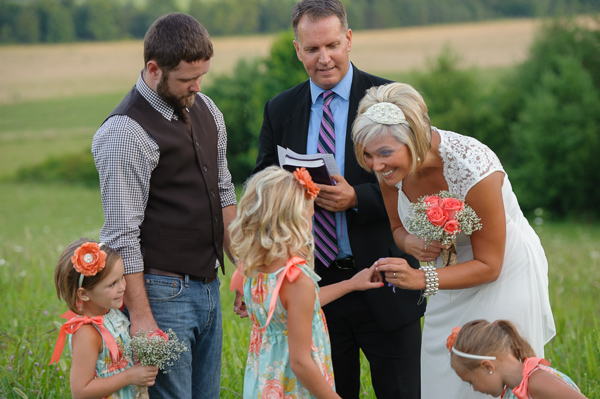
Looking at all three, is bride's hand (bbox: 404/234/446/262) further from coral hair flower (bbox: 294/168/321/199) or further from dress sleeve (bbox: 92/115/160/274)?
dress sleeve (bbox: 92/115/160/274)

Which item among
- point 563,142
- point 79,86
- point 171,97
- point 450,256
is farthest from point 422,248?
point 79,86

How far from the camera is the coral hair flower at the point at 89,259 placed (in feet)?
9.52

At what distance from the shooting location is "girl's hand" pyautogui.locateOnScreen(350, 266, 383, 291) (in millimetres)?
3166

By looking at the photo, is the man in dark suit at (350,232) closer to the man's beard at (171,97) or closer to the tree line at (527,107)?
the man's beard at (171,97)

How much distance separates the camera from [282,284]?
115 inches

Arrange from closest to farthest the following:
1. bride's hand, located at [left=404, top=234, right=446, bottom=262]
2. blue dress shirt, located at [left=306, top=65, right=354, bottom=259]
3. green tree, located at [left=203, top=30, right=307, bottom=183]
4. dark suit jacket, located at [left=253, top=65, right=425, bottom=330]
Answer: bride's hand, located at [left=404, top=234, right=446, bottom=262]
dark suit jacket, located at [left=253, top=65, right=425, bottom=330]
blue dress shirt, located at [left=306, top=65, right=354, bottom=259]
green tree, located at [left=203, top=30, right=307, bottom=183]

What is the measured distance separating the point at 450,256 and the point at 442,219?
450 millimetres

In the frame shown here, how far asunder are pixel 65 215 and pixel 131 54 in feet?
68.3

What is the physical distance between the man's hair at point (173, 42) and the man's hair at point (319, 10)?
922 millimetres

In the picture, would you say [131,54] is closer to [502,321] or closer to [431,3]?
[431,3]

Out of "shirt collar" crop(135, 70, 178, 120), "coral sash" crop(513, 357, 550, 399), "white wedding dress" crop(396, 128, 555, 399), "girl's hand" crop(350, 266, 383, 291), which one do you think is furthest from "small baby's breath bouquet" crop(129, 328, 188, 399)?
"coral sash" crop(513, 357, 550, 399)

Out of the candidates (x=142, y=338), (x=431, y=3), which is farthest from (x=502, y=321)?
(x=431, y=3)

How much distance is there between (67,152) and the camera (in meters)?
44.2

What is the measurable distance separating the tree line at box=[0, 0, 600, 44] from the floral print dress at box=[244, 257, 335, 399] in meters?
47.8
